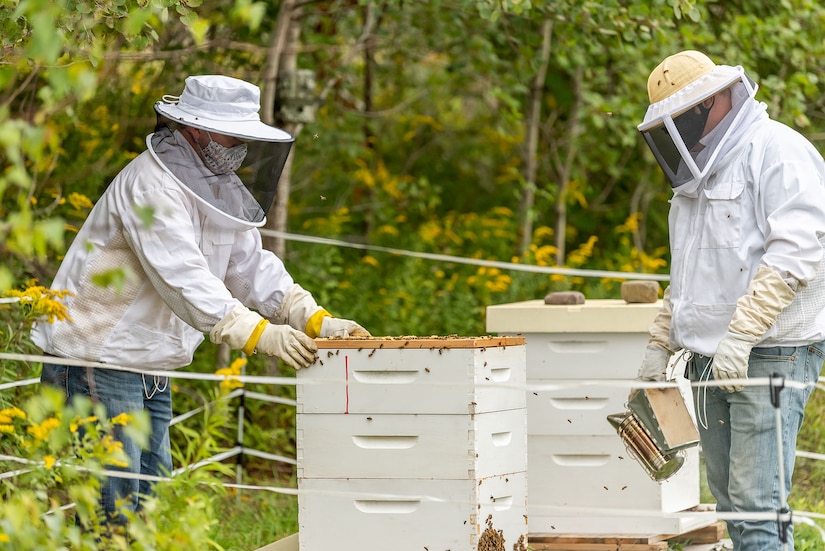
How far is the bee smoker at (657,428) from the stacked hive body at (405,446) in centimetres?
43

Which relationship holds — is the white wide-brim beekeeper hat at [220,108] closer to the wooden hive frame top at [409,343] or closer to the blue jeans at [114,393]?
the wooden hive frame top at [409,343]

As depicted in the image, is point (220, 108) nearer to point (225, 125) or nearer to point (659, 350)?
point (225, 125)

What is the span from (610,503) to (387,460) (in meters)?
1.24

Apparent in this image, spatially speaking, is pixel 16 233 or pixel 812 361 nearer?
pixel 16 233

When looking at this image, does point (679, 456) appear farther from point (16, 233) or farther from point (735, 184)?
point (16, 233)

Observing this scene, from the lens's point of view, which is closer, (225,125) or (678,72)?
(678,72)

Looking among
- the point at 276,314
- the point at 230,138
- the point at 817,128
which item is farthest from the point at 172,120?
the point at 817,128

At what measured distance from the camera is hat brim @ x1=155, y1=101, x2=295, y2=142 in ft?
11.4

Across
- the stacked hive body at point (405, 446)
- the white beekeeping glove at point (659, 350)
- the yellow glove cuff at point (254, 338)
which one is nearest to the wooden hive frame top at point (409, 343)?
the stacked hive body at point (405, 446)

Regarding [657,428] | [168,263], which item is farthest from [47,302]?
[657,428]

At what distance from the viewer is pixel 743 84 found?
3.31 metres

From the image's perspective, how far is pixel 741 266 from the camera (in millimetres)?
3242

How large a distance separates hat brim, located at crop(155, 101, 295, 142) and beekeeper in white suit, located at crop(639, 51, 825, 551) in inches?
50.0

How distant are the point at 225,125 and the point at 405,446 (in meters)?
1.23
